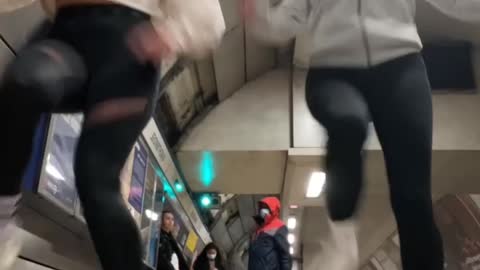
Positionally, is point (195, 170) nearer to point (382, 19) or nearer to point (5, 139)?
point (382, 19)

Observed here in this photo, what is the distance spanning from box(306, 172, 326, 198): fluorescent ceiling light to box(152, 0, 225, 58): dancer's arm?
4980 mm

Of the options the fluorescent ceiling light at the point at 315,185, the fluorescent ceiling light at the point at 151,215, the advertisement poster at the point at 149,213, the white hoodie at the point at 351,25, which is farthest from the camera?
the fluorescent ceiling light at the point at 315,185

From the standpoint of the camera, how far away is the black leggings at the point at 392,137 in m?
1.64

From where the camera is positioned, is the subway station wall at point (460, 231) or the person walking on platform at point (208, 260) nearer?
the person walking on platform at point (208, 260)

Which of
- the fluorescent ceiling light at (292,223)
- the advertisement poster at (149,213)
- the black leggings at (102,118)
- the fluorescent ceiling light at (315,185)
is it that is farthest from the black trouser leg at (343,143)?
the fluorescent ceiling light at (292,223)

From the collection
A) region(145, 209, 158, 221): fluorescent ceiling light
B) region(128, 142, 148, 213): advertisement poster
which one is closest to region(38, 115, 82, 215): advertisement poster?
region(128, 142, 148, 213): advertisement poster

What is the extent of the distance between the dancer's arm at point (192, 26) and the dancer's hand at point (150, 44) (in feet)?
0.04

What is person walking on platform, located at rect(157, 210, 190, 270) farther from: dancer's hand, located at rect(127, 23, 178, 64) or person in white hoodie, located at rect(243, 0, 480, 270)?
dancer's hand, located at rect(127, 23, 178, 64)

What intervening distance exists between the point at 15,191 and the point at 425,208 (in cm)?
106

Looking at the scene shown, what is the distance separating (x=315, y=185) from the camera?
6.82 meters

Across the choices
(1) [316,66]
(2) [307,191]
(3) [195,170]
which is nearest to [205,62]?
(3) [195,170]

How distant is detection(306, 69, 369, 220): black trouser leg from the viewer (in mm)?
1656

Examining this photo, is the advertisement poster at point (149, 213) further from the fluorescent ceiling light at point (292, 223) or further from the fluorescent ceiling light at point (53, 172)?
the fluorescent ceiling light at point (292, 223)

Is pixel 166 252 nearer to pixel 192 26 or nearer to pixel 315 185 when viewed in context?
pixel 315 185
